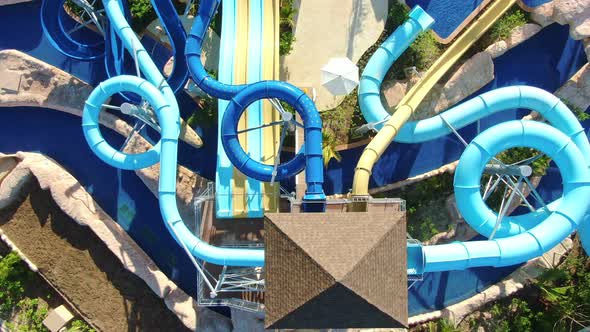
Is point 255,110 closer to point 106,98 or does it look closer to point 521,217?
point 106,98

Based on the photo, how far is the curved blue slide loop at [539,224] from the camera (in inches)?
734

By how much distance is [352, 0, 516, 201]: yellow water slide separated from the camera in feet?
64.1

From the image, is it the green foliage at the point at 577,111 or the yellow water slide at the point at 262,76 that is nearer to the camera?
the yellow water slide at the point at 262,76

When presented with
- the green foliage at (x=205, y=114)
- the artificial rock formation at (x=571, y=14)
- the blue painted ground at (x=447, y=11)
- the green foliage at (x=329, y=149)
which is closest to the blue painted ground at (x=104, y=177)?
the green foliage at (x=205, y=114)

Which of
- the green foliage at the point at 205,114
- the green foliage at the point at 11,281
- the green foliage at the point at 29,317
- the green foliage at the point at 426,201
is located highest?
the green foliage at the point at 205,114

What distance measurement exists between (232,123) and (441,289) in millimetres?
13337

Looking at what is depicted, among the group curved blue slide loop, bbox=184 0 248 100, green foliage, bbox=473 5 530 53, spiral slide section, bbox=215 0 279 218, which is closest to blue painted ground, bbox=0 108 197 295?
spiral slide section, bbox=215 0 279 218

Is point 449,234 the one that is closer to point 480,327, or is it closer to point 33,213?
point 480,327

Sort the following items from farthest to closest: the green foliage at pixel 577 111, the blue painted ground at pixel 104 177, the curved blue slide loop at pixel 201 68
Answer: the blue painted ground at pixel 104 177
the green foliage at pixel 577 111
the curved blue slide loop at pixel 201 68

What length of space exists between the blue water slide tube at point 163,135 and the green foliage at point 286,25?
5895 mm

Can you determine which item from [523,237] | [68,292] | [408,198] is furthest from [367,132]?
[68,292]

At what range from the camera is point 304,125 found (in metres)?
18.9

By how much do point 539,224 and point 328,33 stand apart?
42.2 feet

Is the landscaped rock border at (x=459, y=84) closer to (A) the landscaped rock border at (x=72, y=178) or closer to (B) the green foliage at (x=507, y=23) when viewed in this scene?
(B) the green foliage at (x=507, y=23)
